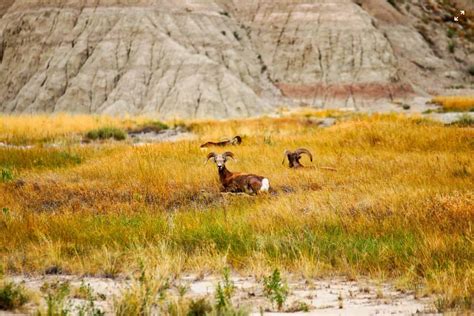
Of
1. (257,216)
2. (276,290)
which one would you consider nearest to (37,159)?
(257,216)

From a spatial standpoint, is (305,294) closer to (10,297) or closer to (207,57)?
(10,297)

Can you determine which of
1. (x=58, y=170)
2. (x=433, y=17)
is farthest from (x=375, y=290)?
(x=433, y=17)

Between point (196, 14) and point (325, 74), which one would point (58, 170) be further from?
point (325, 74)

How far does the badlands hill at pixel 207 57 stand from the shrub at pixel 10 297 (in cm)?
3888

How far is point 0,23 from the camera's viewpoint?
57.2m

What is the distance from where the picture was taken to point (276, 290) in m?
6.03

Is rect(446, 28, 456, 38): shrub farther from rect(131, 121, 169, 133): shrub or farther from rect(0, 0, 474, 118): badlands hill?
rect(131, 121, 169, 133): shrub

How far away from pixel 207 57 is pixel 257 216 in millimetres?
41992

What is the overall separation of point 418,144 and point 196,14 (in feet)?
129

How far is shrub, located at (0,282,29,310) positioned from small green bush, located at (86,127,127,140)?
24.6m

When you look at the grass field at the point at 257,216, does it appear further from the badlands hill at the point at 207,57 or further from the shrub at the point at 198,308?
the badlands hill at the point at 207,57

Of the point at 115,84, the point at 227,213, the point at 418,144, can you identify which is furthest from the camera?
the point at 115,84

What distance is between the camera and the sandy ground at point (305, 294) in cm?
588

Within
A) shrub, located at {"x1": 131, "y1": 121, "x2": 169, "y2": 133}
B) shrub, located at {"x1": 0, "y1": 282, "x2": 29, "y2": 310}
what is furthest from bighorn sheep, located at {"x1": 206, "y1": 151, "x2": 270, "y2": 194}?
shrub, located at {"x1": 131, "y1": 121, "x2": 169, "y2": 133}
